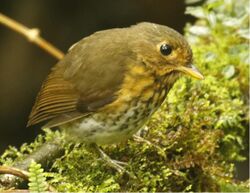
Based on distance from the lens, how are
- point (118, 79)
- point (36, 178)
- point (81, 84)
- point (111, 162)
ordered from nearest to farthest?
point (36, 178), point (111, 162), point (118, 79), point (81, 84)

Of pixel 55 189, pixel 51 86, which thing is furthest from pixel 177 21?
pixel 55 189

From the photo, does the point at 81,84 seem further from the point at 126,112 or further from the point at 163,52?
the point at 163,52

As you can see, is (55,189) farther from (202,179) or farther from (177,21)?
(177,21)

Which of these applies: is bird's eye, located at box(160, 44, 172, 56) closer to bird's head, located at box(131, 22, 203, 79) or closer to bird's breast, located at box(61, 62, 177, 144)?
bird's head, located at box(131, 22, 203, 79)

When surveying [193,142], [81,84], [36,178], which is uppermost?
[81,84]

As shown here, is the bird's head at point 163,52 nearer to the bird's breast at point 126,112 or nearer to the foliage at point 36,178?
the bird's breast at point 126,112

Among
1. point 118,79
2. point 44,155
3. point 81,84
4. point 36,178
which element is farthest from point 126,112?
point 36,178
